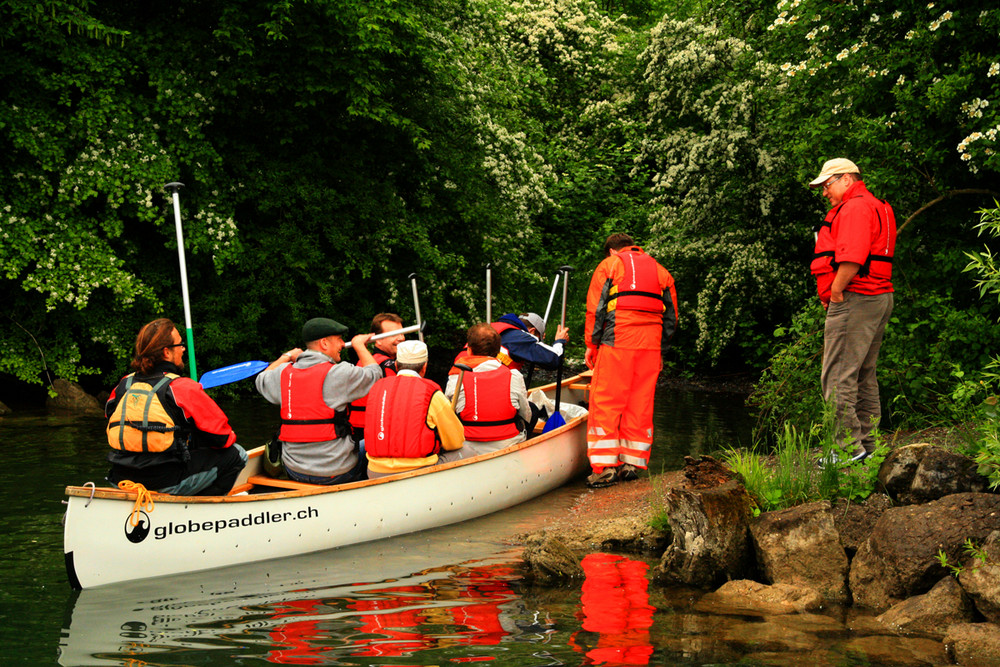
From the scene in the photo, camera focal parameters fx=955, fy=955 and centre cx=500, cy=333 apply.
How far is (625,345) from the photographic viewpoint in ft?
Answer: 25.7

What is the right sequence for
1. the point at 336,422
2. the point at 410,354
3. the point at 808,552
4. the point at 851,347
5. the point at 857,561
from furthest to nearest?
the point at 410,354, the point at 336,422, the point at 851,347, the point at 808,552, the point at 857,561

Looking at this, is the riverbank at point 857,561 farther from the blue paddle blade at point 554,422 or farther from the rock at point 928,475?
the blue paddle blade at point 554,422

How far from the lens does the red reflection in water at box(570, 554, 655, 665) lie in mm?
4629

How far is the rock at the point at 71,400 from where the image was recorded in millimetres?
12820

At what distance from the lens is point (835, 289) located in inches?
245

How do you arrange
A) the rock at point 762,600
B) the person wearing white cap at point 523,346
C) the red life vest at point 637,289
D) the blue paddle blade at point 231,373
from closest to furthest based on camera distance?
the rock at point 762,600 < the blue paddle blade at point 231,373 < the red life vest at point 637,289 < the person wearing white cap at point 523,346

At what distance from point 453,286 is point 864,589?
10934mm

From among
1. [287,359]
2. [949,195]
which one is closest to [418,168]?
[949,195]

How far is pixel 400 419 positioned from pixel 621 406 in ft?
6.41

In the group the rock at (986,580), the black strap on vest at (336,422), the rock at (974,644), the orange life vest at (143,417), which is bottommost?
the rock at (974,644)

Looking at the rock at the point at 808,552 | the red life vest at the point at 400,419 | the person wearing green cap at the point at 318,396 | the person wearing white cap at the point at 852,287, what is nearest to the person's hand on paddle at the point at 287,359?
the person wearing green cap at the point at 318,396

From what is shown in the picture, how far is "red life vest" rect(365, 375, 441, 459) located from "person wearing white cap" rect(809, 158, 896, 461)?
2833mm

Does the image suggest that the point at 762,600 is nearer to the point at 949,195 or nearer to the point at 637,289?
the point at 637,289

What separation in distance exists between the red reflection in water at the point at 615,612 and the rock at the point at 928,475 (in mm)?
1637
